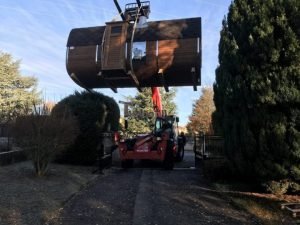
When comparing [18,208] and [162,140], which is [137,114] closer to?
[162,140]

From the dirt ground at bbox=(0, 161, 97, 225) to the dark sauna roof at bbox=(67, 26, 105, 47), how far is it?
5729mm

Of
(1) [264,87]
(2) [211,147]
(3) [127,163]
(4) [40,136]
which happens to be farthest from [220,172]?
(3) [127,163]

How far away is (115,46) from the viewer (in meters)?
17.8

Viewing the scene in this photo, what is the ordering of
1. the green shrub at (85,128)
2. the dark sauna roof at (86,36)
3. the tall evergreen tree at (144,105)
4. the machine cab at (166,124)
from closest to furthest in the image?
the green shrub at (85,128) < the dark sauna roof at (86,36) < the machine cab at (166,124) < the tall evergreen tree at (144,105)

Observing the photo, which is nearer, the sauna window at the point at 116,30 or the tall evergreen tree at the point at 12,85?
the sauna window at the point at 116,30

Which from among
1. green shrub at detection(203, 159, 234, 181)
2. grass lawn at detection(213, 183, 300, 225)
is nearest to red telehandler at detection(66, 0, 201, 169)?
green shrub at detection(203, 159, 234, 181)

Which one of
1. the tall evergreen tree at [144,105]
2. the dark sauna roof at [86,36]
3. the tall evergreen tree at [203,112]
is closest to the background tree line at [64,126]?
the dark sauna roof at [86,36]

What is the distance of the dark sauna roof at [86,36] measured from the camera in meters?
18.6

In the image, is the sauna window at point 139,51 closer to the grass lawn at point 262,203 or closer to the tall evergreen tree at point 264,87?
the tall evergreen tree at point 264,87

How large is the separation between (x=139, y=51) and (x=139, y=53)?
0.37 ft

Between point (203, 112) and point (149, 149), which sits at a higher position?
point (203, 112)

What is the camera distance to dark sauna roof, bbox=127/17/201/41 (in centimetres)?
1784

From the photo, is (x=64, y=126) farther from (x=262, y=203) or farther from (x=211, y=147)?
(x=262, y=203)

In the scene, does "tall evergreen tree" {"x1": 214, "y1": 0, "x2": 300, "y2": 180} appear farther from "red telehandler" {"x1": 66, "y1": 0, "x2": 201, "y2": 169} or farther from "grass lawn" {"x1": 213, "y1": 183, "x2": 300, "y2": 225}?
"red telehandler" {"x1": 66, "y1": 0, "x2": 201, "y2": 169}
